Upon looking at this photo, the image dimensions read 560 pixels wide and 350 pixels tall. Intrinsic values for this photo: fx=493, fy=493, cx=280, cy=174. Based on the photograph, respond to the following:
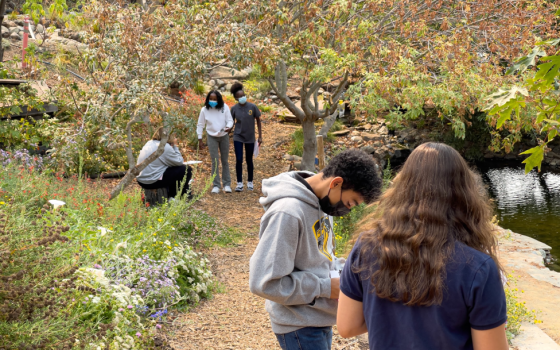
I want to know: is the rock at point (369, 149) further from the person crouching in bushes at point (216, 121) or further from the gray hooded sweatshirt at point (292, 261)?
the gray hooded sweatshirt at point (292, 261)

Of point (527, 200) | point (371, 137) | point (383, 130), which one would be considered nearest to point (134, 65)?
point (371, 137)

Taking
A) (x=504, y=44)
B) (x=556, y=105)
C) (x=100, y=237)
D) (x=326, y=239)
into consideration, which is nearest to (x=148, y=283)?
(x=100, y=237)

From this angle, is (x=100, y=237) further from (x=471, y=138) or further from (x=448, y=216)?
(x=471, y=138)

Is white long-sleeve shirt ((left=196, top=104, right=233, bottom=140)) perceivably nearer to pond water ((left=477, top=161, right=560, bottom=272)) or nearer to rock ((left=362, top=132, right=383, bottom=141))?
pond water ((left=477, top=161, right=560, bottom=272))

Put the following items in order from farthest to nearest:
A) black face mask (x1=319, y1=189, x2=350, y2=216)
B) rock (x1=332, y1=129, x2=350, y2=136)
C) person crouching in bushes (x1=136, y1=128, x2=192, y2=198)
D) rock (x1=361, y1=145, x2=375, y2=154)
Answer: rock (x1=332, y1=129, x2=350, y2=136) → rock (x1=361, y1=145, x2=375, y2=154) → person crouching in bushes (x1=136, y1=128, x2=192, y2=198) → black face mask (x1=319, y1=189, x2=350, y2=216)

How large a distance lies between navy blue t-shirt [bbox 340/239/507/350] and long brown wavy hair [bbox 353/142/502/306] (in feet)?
0.11

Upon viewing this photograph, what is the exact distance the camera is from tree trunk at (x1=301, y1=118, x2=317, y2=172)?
1025 centimetres

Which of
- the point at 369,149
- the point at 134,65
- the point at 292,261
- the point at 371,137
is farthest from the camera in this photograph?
the point at 371,137

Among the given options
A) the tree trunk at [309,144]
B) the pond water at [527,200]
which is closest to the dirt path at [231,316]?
the tree trunk at [309,144]

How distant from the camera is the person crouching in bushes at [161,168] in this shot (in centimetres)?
651

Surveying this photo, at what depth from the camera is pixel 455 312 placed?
1.40 meters

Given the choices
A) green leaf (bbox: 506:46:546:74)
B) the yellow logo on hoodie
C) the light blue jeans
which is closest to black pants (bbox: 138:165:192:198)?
the yellow logo on hoodie

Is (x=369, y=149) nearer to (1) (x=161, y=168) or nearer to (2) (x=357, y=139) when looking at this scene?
(2) (x=357, y=139)

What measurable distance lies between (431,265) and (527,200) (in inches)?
484
